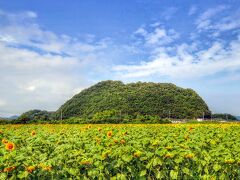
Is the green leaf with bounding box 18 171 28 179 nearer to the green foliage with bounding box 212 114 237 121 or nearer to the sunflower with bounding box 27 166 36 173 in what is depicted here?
the sunflower with bounding box 27 166 36 173

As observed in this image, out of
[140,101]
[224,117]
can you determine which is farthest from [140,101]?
[224,117]

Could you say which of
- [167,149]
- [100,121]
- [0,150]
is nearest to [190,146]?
[167,149]

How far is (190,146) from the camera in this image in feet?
27.3

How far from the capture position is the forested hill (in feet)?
311

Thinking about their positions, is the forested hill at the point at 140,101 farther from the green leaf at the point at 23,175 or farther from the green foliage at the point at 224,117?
the green leaf at the point at 23,175

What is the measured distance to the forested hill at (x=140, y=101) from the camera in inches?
3728

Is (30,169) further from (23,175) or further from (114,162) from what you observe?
(114,162)

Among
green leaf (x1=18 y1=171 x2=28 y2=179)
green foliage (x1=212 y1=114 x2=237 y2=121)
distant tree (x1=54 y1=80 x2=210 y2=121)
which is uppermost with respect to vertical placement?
distant tree (x1=54 y1=80 x2=210 y2=121)

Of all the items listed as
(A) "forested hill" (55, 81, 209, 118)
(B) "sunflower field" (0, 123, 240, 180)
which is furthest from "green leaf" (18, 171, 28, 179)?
(A) "forested hill" (55, 81, 209, 118)

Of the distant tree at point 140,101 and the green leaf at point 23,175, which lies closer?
the green leaf at point 23,175

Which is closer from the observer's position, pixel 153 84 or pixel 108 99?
pixel 108 99

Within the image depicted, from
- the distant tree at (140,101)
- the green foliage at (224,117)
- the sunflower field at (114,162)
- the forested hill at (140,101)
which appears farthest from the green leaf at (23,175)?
the green foliage at (224,117)

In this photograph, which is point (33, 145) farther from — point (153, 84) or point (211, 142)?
point (153, 84)

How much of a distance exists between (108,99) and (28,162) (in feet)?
302
